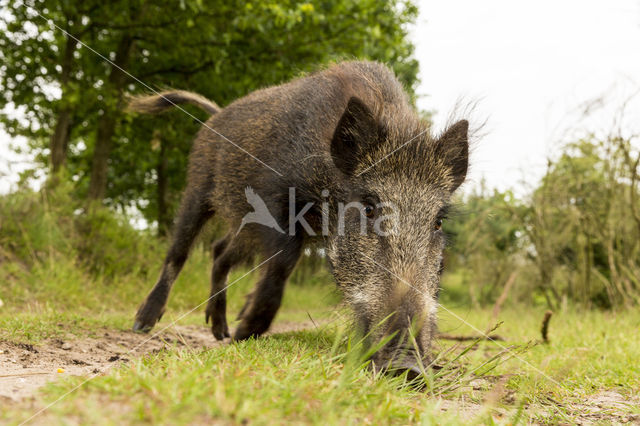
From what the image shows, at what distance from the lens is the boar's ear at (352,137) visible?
329 cm

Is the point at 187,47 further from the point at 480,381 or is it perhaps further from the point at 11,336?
the point at 480,381

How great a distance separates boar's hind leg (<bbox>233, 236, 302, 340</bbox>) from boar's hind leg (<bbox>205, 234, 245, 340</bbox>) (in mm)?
1228

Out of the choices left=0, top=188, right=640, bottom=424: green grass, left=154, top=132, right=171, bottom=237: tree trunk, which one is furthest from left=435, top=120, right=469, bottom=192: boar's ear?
left=154, top=132, right=171, bottom=237: tree trunk

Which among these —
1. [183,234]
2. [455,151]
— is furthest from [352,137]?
[183,234]

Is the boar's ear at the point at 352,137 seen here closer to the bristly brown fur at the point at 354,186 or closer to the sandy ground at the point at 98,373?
the bristly brown fur at the point at 354,186

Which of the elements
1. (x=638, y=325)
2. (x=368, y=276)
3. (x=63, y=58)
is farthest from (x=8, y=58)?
(x=638, y=325)

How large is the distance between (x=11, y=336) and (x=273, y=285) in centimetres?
159

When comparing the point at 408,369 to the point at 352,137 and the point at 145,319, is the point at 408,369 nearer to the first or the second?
the point at 352,137

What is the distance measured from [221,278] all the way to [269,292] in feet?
6.53

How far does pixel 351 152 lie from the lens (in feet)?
10.9

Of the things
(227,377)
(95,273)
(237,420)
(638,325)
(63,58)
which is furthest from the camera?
(63,58)

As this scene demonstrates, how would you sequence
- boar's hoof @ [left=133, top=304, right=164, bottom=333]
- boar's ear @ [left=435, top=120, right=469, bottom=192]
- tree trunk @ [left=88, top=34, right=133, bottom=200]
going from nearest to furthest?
boar's ear @ [left=435, top=120, right=469, bottom=192], boar's hoof @ [left=133, top=304, right=164, bottom=333], tree trunk @ [left=88, top=34, right=133, bottom=200]

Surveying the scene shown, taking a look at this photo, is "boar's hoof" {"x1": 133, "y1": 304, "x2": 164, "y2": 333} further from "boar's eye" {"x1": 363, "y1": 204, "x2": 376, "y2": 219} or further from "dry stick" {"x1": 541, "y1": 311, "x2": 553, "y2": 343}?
"dry stick" {"x1": 541, "y1": 311, "x2": 553, "y2": 343}

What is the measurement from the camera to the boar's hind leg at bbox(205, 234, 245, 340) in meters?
4.76
